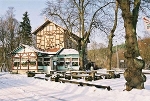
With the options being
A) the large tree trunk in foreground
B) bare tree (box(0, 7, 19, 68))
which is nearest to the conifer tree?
bare tree (box(0, 7, 19, 68))

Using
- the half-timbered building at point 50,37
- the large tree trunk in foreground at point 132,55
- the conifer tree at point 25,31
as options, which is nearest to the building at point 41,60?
the half-timbered building at point 50,37

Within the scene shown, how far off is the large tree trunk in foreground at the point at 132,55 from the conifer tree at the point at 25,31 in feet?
167

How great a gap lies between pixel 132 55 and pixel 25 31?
55.5m

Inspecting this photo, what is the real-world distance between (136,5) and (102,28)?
19.4 metres

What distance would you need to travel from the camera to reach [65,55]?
46.6 m

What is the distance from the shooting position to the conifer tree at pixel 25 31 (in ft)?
207

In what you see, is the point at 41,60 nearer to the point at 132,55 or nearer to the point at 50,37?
the point at 50,37

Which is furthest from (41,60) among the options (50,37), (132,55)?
(132,55)

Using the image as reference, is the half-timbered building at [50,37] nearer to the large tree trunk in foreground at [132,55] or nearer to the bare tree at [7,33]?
the bare tree at [7,33]

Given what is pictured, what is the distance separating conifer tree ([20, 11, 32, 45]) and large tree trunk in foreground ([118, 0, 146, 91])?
5091 centimetres

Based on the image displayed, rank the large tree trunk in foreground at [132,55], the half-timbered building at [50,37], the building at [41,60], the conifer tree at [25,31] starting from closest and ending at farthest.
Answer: the large tree trunk in foreground at [132,55]
the building at [41,60]
the half-timbered building at [50,37]
the conifer tree at [25,31]

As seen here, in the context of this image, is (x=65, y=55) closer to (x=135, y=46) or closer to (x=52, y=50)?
(x=52, y=50)

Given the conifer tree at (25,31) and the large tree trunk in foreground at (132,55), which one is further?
the conifer tree at (25,31)

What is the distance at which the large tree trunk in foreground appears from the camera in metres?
12.1
